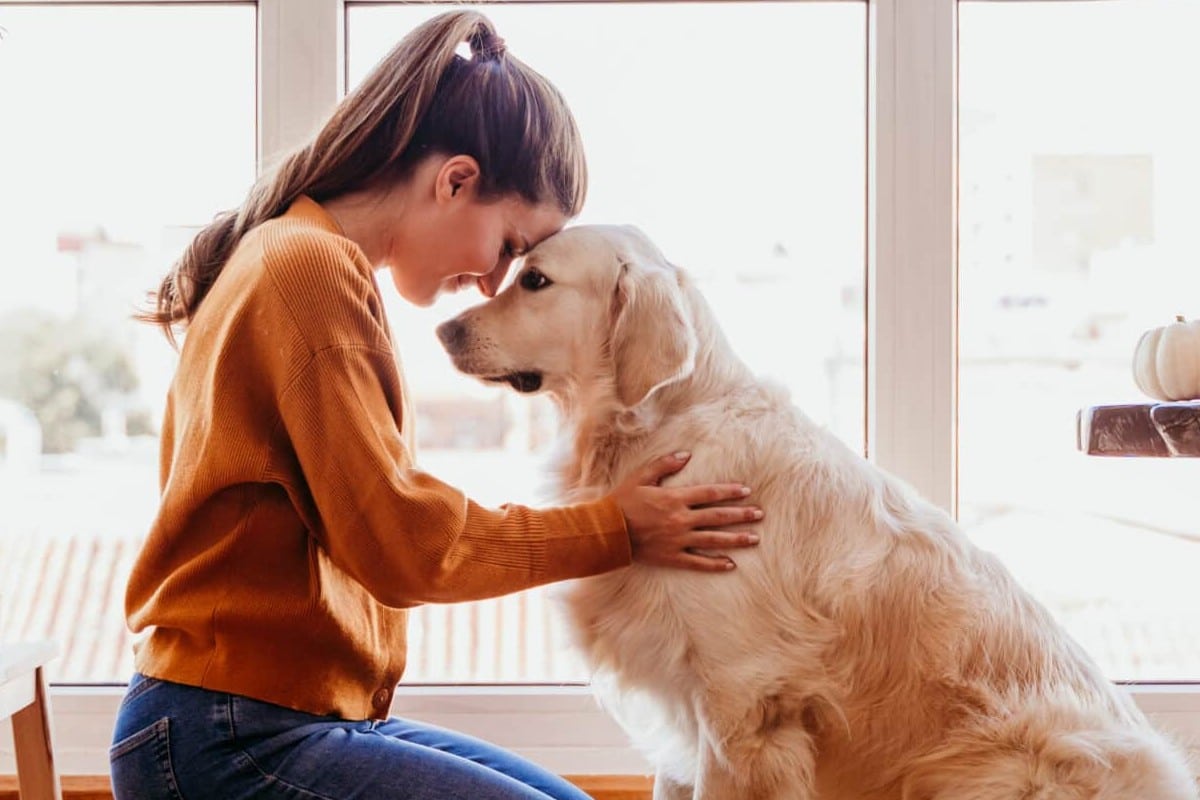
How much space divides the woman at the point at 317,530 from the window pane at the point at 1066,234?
102 cm

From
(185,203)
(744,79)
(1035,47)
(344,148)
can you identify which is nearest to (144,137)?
(185,203)

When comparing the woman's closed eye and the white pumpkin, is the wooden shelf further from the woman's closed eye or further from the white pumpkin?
the woman's closed eye

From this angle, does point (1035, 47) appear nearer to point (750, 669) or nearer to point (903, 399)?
point (903, 399)

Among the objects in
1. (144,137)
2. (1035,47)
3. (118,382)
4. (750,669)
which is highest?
(1035,47)

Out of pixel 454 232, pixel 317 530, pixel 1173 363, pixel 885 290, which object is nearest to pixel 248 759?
pixel 317 530

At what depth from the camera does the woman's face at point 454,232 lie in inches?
54.2

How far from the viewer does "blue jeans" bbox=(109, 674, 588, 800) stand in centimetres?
117

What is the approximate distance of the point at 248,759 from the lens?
1166 mm

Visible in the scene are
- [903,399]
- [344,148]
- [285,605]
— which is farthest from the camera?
[903,399]

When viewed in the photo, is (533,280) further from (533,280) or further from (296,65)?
(296,65)

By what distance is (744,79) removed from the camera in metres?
2.13

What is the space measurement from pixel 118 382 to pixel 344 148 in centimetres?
106

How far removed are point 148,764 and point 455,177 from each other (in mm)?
760

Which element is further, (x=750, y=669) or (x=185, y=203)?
(x=185, y=203)
